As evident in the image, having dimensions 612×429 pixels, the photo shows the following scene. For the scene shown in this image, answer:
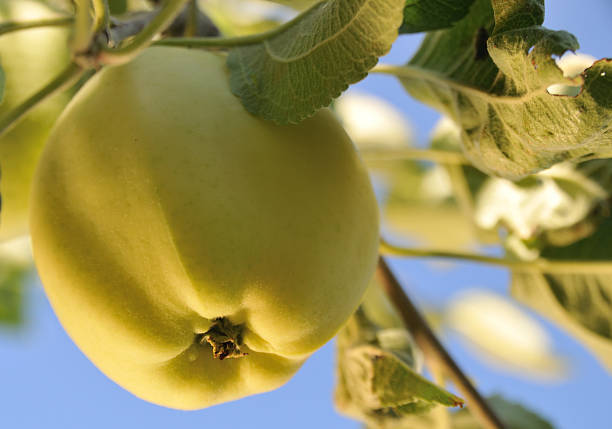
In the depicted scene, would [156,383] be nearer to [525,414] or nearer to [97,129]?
[97,129]

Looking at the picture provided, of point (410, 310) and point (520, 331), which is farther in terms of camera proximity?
point (520, 331)

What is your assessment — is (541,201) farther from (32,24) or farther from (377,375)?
(32,24)

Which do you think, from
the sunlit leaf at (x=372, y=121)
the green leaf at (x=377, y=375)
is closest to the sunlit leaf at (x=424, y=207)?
the sunlit leaf at (x=372, y=121)

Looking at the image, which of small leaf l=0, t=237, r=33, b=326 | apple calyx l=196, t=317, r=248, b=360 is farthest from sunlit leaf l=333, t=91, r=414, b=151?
apple calyx l=196, t=317, r=248, b=360

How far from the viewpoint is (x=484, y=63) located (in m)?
0.56

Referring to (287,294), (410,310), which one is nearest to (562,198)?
(410,310)

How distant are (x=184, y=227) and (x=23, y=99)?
322 millimetres

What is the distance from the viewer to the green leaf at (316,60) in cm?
46

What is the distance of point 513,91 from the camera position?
511 millimetres

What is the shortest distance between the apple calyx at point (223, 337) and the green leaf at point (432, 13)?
0.32 metres

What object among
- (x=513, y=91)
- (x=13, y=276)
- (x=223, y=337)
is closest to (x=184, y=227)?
(x=223, y=337)

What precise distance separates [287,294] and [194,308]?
0.22 feet

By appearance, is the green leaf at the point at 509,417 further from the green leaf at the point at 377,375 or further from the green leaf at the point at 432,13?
the green leaf at the point at 432,13

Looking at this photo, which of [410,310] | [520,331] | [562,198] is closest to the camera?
[410,310]
